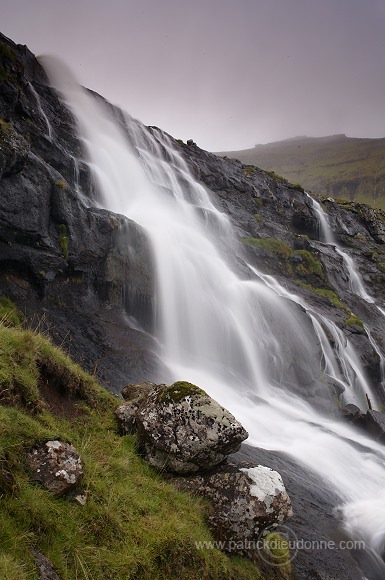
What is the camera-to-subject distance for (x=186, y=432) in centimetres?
667

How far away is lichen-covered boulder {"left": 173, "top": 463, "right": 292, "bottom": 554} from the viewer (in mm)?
6012

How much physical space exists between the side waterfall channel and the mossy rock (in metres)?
5.51

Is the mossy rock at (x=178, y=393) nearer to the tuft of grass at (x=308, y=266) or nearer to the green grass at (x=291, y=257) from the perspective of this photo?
the green grass at (x=291, y=257)

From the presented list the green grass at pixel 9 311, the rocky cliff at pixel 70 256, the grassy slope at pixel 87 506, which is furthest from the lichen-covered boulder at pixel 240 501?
the green grass at pixel 9 311

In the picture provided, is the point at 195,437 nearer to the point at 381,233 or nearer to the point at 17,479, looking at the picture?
the point at 17,479

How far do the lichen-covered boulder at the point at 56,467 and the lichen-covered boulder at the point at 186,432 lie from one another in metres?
1.83

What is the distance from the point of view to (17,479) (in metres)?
4.46

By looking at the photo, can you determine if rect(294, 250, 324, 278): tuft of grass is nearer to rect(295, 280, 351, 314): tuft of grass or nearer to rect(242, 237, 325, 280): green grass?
rect(242, 237, 325, 280): green grass

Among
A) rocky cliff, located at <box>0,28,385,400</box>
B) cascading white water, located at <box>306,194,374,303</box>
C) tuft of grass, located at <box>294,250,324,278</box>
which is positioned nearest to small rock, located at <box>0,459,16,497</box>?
rocky cliff, located at <box>0,28,385,400</box>

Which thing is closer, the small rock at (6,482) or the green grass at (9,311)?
the small rock at (6,482)

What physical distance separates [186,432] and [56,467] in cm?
A: 246

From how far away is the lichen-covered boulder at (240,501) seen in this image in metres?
6.01

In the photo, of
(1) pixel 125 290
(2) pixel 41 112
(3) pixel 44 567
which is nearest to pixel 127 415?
(3) pixel 44 567

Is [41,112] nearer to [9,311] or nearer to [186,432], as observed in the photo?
[9,311]
